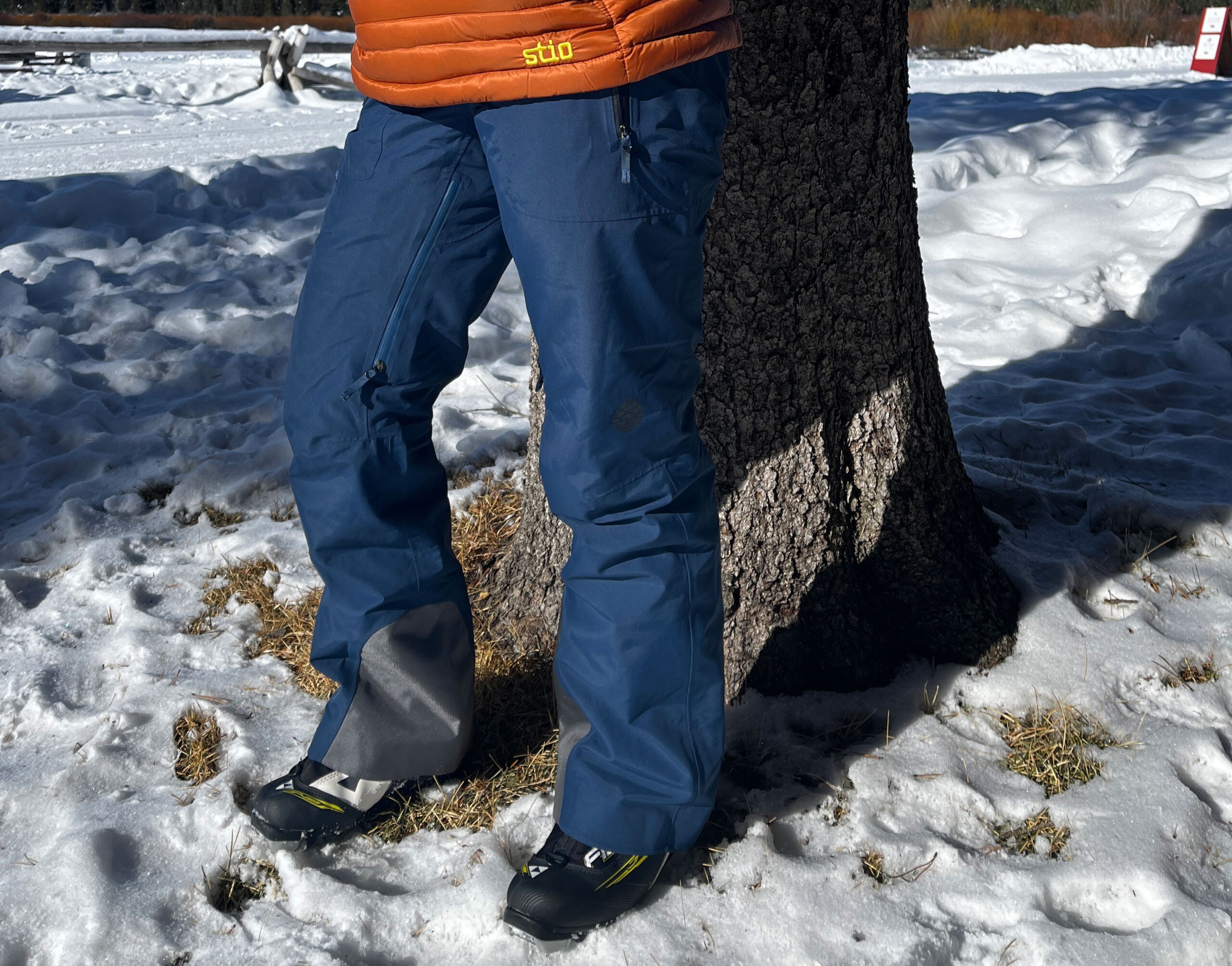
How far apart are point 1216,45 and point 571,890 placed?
13.5 meters

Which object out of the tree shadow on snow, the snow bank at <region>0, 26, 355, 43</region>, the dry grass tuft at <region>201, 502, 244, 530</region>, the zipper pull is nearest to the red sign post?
the tree shadow on snow

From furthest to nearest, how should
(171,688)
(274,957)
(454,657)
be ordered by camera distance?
(171,688) → (454,657) → (274,957)

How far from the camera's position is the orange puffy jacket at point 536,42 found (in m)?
1.13

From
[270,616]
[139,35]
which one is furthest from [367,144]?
[139,35]

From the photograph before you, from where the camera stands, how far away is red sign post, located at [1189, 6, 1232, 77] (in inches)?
446

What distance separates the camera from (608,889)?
4.64 feet

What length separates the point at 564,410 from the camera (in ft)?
4.19

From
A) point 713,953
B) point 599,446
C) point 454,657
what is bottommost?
point 713,953

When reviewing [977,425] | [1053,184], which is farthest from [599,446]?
[1053,184]

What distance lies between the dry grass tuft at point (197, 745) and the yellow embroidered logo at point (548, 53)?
129 cm

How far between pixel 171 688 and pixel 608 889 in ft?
3.32

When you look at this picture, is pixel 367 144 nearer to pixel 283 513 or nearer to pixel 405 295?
pixel 405 295

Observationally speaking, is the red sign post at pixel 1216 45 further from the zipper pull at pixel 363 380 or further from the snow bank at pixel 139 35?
the zipper pull at pixel 363 380

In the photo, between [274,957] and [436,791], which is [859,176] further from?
[274,957]
